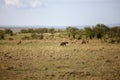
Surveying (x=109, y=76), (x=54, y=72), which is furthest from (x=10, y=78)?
(x=109, y=76)

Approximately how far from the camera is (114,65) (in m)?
19.3

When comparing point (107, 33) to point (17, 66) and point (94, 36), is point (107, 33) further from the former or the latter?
point (17, 66)

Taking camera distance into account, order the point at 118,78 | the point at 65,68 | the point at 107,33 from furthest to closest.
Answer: the point at 107,33, the point at 65,68, the point at 118,78

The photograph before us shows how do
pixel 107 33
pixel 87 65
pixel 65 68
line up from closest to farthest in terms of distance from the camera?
1. pixel 65 68
2. pixel 87 65
3. pixel 107 33

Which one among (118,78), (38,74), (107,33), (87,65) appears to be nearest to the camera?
(118,78)

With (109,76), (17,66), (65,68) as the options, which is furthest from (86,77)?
(17,66)

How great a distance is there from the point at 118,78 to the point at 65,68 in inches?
185

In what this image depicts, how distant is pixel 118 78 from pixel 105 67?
356 centimetres

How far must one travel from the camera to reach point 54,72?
16.5 meters

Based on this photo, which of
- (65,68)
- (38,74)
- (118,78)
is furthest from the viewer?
(65,68)

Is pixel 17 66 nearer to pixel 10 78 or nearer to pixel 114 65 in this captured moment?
pixel 10 78

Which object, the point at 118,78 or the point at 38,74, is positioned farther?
the point at 38,74

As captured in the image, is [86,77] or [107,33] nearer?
[86,77]

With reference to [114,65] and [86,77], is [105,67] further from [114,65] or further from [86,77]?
[86,77]
